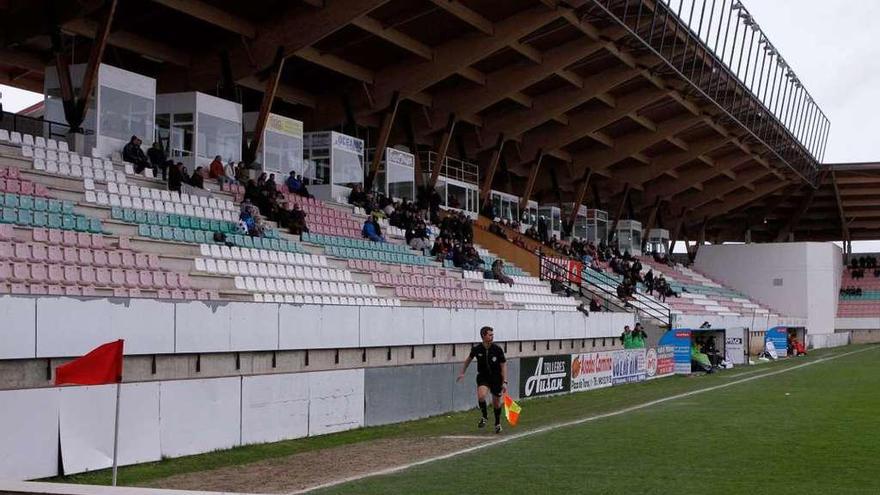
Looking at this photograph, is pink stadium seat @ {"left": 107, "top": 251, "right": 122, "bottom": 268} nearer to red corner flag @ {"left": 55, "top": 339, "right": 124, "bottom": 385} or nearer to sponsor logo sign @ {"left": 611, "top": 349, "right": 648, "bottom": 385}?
red corner flag @ {"left": 55, "top": 339, "right": 124, "bottom": 385}

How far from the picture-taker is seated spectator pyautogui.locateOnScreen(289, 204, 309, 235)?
1160 inches

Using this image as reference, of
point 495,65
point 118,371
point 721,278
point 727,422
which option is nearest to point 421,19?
point 495,65

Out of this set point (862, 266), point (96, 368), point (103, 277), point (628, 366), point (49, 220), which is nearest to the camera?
point (96, 368)

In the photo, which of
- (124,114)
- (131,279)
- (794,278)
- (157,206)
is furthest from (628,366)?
(794,278)

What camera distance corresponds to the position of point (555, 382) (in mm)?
28406

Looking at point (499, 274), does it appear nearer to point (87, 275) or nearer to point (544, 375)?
point (544, 375)

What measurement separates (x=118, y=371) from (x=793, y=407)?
14.5 m

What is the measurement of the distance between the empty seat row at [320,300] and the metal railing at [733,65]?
14.2 m

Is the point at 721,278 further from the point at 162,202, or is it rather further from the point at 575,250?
the point at 162,202

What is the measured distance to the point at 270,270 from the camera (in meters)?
24.8

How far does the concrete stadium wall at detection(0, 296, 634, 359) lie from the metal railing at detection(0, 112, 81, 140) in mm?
10555

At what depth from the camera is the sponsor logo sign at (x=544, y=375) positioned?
26656mm

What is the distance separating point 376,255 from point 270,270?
7646 mm

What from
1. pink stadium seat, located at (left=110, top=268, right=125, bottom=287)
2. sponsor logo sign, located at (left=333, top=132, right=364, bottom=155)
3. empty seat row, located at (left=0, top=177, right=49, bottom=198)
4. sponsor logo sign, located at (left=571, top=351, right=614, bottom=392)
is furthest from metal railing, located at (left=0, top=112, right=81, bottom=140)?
sponsor logo sign, located at (left=571, top=351, right=614, bottom=392)
